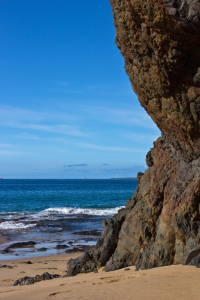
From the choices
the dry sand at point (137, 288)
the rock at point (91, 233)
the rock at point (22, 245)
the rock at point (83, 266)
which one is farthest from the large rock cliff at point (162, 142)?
the rock at point (91, 233)

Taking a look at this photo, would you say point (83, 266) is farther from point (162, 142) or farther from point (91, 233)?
point (91, 233)

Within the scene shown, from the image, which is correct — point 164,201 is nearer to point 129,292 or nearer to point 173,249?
point 173,249

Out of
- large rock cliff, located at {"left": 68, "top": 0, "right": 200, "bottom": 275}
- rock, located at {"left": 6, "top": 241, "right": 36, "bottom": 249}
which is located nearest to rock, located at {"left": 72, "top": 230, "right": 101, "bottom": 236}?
rock, located at {"left": 6, "top": 241, "right": 36, "bottom": 249}

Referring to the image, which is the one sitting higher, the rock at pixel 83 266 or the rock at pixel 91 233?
the rock at pixel 83 266

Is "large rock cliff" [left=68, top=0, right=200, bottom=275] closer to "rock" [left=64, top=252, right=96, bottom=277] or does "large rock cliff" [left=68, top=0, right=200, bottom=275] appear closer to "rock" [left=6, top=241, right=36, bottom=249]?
"rock" [left=64, top=252, right=96, bottom=277]

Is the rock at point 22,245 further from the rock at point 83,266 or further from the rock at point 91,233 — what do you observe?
the rock at point 83,266

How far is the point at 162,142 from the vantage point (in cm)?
823

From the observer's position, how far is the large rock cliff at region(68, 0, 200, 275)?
17.7 feet

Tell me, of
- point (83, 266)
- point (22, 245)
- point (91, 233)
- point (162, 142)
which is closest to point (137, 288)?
point (83, 266)

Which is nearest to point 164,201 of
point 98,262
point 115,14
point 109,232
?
point 109,232

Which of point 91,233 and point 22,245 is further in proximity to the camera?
point 91,233

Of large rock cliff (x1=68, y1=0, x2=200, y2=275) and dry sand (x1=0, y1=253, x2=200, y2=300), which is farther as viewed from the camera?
large rock cliff (x1=68, y1=0, x2=200, y2=275)

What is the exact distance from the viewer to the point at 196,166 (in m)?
6.93

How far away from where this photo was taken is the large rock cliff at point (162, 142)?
5.41 m
